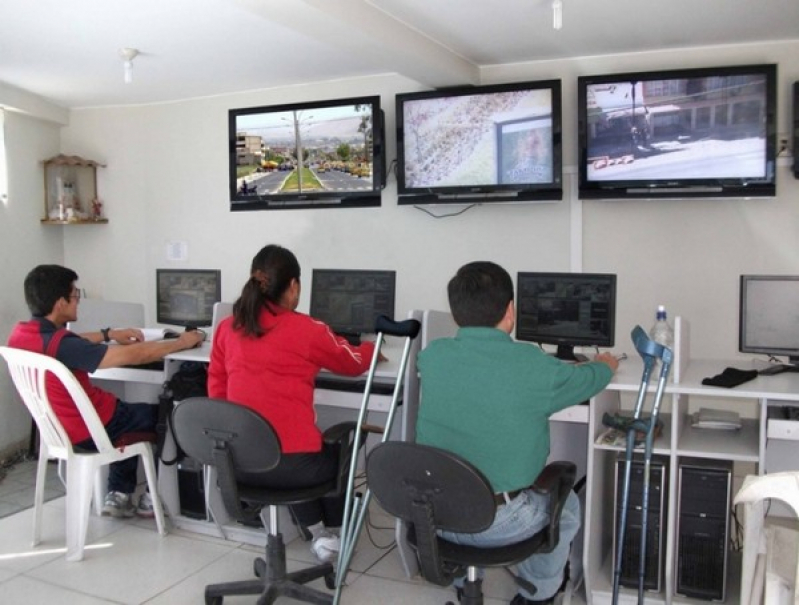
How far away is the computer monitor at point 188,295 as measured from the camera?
427 centimetres

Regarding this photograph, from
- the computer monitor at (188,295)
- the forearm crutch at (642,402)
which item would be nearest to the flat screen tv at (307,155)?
the computer monitor at (188,295)

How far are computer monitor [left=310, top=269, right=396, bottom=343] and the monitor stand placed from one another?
0.85 metres

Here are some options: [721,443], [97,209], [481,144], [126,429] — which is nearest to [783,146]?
[481,144]

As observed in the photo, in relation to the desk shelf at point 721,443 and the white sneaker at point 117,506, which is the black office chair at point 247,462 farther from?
the desk shelf at point 721,443

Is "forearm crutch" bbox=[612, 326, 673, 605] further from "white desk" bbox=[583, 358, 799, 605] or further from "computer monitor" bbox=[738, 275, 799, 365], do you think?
"computer monitor" bbox=[738, 275, 799, 365]

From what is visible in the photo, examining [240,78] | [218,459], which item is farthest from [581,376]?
[240,78]

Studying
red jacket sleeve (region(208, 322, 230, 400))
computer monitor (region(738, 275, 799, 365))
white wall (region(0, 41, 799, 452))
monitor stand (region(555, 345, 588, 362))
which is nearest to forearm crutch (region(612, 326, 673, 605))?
monitor stand (region(555, 345, 588, 362))

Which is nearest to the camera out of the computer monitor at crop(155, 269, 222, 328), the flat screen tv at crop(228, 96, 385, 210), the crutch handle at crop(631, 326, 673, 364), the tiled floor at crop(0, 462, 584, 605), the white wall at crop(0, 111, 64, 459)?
the crutch handle at crop(631, 326, 673, 364)

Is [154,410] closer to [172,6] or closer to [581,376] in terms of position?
[172,6]

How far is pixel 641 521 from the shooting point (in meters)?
2.78

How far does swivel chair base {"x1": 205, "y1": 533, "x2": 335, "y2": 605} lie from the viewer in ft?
8.96

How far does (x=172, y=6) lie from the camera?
3.38m

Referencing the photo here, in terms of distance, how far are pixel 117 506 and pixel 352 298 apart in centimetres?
153

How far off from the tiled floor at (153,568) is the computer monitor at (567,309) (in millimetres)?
1006
